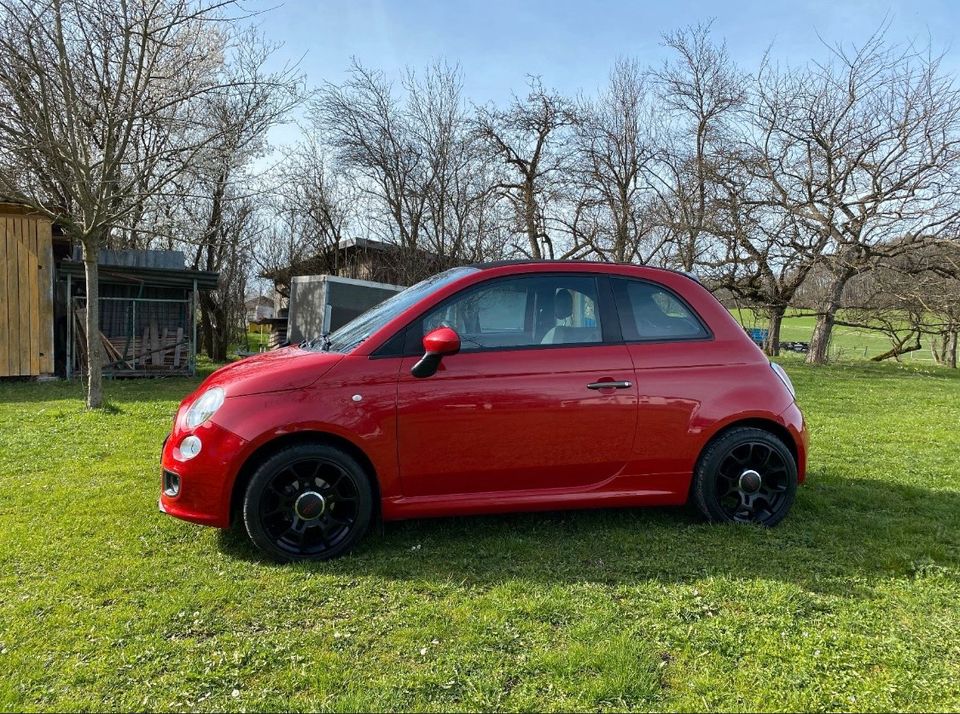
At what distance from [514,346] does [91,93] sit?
325 inches

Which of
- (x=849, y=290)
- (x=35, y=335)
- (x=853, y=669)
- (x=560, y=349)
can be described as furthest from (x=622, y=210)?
(x=853, y=669)

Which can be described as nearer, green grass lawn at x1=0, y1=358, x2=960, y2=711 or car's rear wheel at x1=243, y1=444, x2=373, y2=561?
green grass lawn at x1=0, y1=358, x2=960, y2=711

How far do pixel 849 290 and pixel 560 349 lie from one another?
19.1 metres

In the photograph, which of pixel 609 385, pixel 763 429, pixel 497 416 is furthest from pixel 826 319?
pixel 497 416

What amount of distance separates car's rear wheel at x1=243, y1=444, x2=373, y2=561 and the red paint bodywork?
113 mm

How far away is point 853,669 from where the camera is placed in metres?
2.55

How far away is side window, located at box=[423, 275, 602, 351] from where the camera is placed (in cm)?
377

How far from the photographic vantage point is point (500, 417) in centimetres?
361

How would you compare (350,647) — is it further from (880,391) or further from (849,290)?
(849,290)

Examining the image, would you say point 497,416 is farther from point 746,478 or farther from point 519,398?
point 746,478

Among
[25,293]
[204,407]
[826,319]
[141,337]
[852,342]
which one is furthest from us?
[852,342]

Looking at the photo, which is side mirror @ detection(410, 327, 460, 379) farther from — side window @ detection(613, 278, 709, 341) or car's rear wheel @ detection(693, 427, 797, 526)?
car's rear wheel @ detection(693, 427, 797, 526)

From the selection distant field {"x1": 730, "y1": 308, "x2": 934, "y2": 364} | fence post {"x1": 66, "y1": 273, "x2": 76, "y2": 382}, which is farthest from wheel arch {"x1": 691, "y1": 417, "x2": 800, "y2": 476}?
fence post {"x1": 66, "y1": 273, "x2": 76, "y2": 382}

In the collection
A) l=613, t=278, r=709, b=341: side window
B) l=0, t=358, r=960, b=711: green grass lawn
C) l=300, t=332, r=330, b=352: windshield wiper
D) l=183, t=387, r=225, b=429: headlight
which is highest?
l=613, t=278, r=709, b=341: side window
